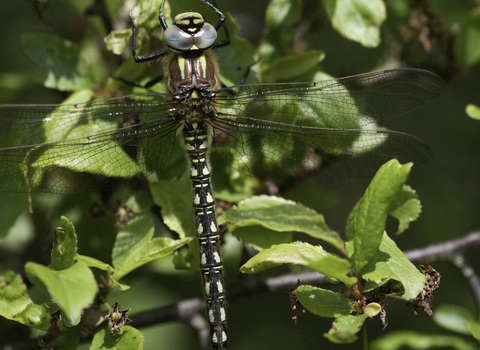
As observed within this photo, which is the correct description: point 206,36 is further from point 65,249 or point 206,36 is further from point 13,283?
point 13,283

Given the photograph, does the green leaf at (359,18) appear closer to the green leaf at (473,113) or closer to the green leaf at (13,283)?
the green leaf at (473,113)

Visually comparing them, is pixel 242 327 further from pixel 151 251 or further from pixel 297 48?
pixel 297 48

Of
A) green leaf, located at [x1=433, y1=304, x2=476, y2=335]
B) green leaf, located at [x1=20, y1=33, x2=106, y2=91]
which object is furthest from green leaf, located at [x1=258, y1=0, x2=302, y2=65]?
green leaf, located at [x1=433, y1=304, x2=476, y2=335]

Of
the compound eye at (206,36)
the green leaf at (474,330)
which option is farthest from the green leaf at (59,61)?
the green leaf at (474,330)

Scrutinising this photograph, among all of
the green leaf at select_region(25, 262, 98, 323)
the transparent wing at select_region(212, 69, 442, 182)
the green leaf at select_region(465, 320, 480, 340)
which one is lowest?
the green leaf at select_region(465, 320, 480, 340)

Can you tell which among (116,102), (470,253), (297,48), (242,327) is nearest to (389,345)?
(242,327)

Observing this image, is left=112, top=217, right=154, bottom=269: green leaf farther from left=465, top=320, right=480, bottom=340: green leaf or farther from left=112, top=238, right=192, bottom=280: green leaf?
left=465, top=320, right=480, bottom=340: green leaf
